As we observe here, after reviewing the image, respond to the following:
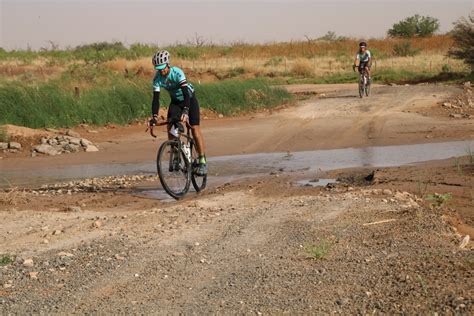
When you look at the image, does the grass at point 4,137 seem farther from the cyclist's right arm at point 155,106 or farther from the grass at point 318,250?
the grass at point 318,250

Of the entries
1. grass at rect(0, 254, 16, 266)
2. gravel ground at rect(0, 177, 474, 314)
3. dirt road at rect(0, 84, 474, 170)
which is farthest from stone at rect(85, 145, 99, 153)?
grass at rect(0, 254, 16, 266)

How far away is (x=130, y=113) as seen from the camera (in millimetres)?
22281

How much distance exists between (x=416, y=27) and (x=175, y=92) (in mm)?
75738

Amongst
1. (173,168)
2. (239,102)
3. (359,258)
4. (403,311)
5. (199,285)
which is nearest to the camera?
(403,311)

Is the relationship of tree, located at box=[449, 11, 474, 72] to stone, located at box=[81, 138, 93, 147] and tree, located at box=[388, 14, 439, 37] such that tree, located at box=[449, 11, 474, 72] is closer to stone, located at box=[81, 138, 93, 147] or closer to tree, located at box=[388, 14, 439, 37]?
stone, located at box=[81, 138, 93, 147]

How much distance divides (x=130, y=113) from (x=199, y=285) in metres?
16.6

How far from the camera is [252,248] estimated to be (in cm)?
714

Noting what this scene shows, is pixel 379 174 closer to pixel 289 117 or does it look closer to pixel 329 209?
pixel 329 209

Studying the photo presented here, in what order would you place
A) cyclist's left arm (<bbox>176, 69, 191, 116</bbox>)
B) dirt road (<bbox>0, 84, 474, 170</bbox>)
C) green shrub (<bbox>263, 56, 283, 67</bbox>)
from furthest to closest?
1. green shrub (<bbox>263, 56, 283, 67</bbox>)
2. dirt road (<bbox>0, 84, 474, 170</bbox>)
3. cyclist's left arm (<bbox>176, 69, 191, 116</bbox>)

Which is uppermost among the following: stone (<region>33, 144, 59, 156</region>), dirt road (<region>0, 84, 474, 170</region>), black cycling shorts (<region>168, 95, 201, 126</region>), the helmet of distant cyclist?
the helmet of distant cyclist

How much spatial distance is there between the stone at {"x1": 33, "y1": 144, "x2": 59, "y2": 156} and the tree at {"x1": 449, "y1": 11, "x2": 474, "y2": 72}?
71.4 feet

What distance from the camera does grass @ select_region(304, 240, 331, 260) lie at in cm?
657

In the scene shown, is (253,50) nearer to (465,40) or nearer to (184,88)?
(465,40)

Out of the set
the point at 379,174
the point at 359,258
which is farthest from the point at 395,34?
the point at 359,258
